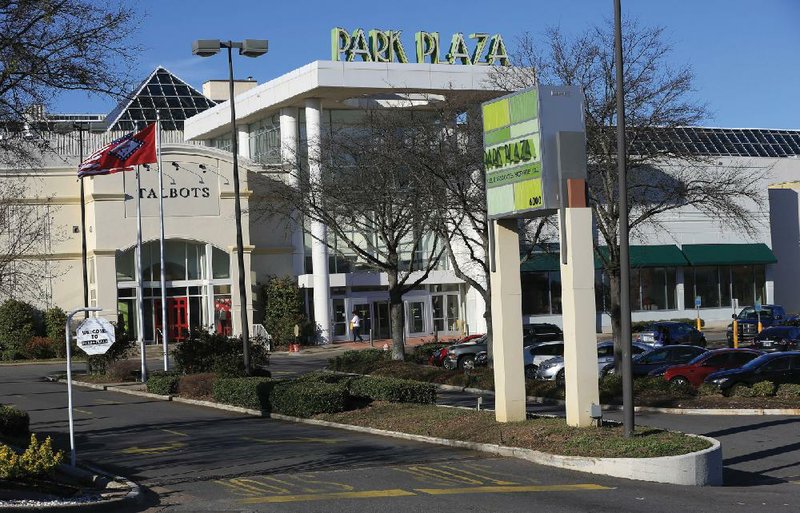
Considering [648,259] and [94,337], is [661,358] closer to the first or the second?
[94,337]

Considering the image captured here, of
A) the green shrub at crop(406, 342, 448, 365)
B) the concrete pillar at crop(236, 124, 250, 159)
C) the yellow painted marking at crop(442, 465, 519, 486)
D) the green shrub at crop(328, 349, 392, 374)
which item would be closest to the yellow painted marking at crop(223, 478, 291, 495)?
the yellow painted marking at crop(442, 465, 519, 486)

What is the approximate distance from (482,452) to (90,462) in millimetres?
7034

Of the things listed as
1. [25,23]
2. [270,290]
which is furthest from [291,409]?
[270,290]

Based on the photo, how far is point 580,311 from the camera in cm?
1955

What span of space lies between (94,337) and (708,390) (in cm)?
1690

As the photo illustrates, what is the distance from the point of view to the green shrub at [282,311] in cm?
5738

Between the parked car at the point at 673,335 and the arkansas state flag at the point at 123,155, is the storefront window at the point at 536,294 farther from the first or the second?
the arkansas state flag at the point at 123,155

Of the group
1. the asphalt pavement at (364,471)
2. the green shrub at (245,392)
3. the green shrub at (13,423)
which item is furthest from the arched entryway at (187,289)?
the green shrub at (13,423)

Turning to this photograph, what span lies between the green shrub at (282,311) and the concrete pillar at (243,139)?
1169cm

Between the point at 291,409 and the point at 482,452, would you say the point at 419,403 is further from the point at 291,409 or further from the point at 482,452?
the point at 482,452

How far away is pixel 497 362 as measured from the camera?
2134 centimetres

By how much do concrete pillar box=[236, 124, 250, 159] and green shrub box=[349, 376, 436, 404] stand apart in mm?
41399

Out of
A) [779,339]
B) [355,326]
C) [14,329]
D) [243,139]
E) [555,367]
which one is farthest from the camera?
[243,139]

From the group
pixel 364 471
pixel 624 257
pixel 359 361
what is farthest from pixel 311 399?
pixel 359 361
